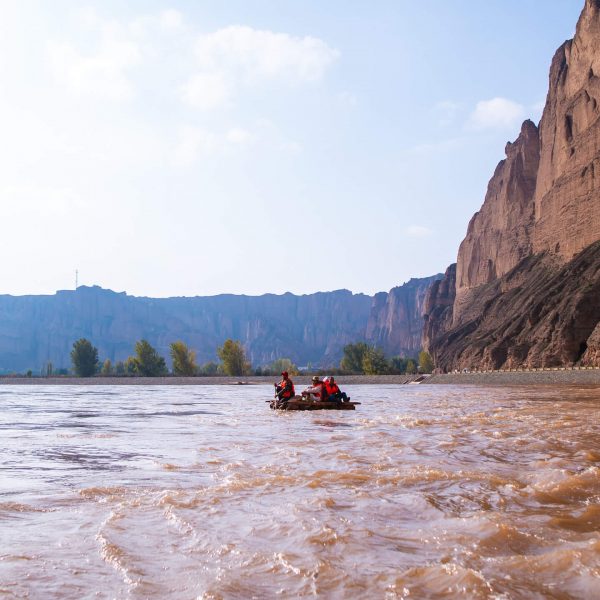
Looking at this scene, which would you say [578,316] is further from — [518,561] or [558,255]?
[518,561]

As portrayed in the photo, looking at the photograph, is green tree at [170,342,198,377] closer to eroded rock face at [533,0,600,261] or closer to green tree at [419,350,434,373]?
green tree at [419,350,434,373]

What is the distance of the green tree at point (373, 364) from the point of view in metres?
119

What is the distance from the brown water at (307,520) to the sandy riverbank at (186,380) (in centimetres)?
8646

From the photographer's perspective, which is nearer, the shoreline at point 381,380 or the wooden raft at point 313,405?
the wooden raft at point 313,405

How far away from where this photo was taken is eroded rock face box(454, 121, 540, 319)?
138m

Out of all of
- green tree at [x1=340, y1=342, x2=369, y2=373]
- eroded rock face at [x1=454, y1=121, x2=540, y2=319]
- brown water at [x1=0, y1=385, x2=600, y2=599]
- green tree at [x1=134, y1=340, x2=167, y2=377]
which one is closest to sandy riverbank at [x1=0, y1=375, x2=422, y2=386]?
green tree at [x1=134, y1=340, x2=167, y2=377]

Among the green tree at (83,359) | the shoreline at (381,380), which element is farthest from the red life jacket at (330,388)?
the green tree at (83,359)

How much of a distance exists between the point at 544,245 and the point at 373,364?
3382 cm

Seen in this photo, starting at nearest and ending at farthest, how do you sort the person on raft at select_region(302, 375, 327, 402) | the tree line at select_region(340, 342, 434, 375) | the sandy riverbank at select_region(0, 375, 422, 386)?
the person on raft at select_region(302, 375, 327, 402) < the sandy riverbank at select_region(0, 375, 422, 386) < the tree line at select_region(340, 342, 434, 375)

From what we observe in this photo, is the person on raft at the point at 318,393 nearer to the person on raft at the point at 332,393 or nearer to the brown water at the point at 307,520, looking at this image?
the person on raft at the point at 332,393

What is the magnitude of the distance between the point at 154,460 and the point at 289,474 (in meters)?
3.60

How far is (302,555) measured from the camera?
6.66 metres

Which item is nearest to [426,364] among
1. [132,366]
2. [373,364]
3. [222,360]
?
[373,364]

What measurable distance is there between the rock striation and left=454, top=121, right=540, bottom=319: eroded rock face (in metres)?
0.21
